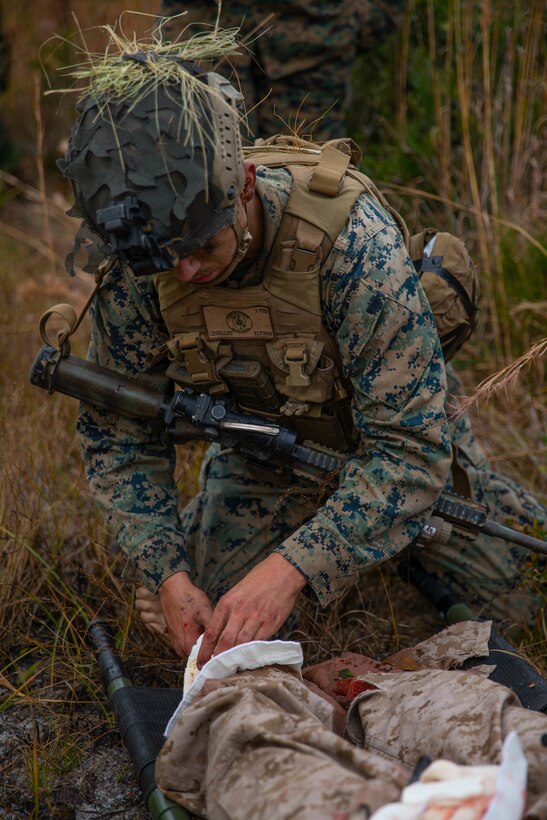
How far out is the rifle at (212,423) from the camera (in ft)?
9.58

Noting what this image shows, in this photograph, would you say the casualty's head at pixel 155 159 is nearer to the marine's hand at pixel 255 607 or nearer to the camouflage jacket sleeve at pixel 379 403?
the camouflage jacket sleeve at pixel 379 403

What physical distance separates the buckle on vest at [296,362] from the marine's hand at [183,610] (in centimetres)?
70

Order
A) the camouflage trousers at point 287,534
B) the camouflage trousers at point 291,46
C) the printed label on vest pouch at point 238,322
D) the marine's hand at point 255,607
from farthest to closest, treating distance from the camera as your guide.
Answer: the camouflage trousers at point 291,46 < the camouflage trousers at point 287,534 < the printed label on vest pouch at point 238,322 < the marine's hand at point 255,607

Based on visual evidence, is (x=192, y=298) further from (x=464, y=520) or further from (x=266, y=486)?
(x=464, y=520)

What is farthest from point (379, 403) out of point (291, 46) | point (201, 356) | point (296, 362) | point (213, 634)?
point (291, 46)

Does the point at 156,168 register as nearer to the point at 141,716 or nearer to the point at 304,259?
the point at 304,259

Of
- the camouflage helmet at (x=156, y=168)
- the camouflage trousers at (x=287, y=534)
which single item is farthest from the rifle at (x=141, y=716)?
the camouflage helmet at (x=156, y=168)

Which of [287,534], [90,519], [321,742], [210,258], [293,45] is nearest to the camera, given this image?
[321,742]

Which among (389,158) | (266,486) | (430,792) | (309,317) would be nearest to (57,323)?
(389,158)

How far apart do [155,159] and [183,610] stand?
132 cm

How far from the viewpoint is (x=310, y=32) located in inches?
184

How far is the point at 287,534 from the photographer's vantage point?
11.1 feet

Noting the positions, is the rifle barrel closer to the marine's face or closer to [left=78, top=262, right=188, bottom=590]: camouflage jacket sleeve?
[left=78, top=262, right=188, bottom=590]: camouflage jacket sleeve

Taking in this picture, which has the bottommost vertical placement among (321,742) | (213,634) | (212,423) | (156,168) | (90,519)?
(90,519)
